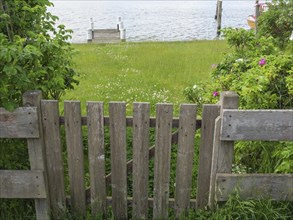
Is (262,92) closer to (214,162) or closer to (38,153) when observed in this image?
(214,162)

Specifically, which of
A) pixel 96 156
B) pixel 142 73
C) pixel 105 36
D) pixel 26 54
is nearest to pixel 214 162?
pixel 96 156

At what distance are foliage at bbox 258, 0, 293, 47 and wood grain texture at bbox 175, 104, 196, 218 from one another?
343 inches

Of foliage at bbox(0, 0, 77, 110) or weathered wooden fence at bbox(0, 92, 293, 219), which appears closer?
foliage at bbox(0, 0, 77, 110)

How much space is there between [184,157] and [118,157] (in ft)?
2.11

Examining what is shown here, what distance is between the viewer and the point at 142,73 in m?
9.85

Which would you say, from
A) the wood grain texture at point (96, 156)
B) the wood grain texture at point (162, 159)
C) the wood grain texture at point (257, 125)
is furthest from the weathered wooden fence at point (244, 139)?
the wood grain texture at point (96, 156)

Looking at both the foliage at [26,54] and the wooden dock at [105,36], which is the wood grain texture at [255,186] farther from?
the wooden dock at [105,36]

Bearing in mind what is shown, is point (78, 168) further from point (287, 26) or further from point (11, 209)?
point (287, 26)

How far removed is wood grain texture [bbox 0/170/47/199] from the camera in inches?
134

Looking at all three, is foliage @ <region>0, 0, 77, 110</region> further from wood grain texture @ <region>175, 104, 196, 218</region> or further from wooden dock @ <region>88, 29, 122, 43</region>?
wooden dock @ <region>88, 29, 122, 43</region>

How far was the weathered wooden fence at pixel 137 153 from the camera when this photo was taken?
320 cm

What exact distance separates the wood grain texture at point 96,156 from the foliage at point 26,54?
1.95ft

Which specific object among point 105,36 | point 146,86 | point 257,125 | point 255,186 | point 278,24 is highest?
point 278,24

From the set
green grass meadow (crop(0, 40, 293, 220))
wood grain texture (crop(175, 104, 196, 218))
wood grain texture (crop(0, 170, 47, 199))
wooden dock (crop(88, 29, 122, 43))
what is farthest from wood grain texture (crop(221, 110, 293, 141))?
wooden dock (crop(88, 29, 122, 43))
